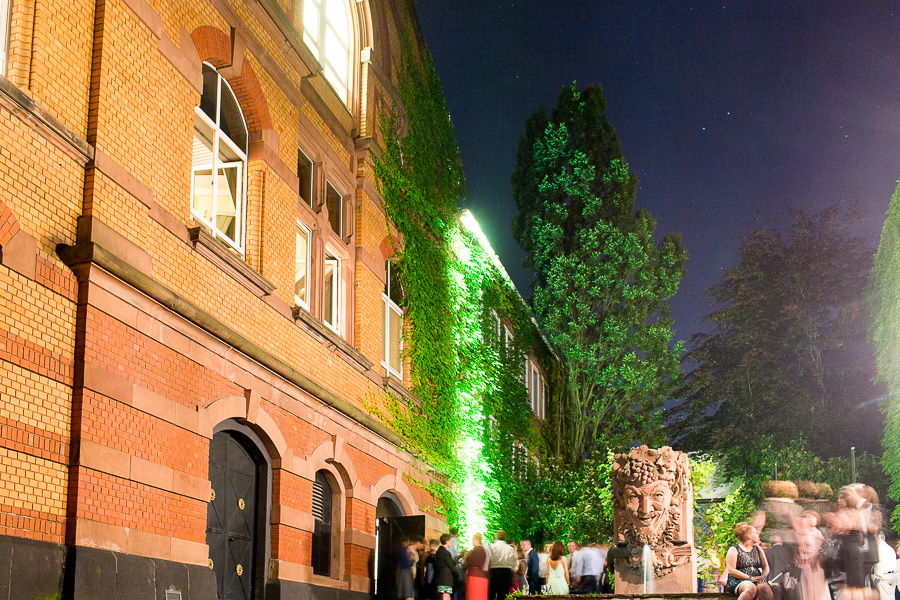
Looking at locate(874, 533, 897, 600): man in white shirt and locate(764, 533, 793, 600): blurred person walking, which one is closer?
locate(764, 533, 793, 600): blurred person walking

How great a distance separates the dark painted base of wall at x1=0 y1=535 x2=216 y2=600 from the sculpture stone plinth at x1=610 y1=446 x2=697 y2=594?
8814mm

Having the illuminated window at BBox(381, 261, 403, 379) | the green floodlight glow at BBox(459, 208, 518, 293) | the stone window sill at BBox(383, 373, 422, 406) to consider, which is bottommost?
the stone window sill at BBox(383, 373, 422, 406)

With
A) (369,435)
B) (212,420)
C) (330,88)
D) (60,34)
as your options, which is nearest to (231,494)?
(212,420)

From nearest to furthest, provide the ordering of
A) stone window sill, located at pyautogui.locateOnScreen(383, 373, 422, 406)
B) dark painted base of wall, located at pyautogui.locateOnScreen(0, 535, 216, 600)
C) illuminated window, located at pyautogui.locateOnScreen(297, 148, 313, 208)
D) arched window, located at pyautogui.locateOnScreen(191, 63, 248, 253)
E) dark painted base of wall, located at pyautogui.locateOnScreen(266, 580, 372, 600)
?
dark painted base of wall, located at pyautogui.locateOnScreen(0, 535, 216, 600) → dark painted base of wall, located at pyautogui.locateOnScreen(266, 580, 372, 600) → arched window, located at pyautogui.locateOnScreen(191, 63, 248, 253) → illuminated window, located at pyautogui.locateOnScreen(297, 148, 313, 208) → stone window sill, located at pyautogui.locateOnScreen(383, 373, 422, 406)

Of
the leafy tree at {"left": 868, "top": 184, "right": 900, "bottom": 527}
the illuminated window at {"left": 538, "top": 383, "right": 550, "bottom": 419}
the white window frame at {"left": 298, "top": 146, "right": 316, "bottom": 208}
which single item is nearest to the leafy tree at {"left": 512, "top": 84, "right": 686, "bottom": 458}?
the illuminated window at {"left": 538, "top": 383, "right": 550, "bottom": 419}

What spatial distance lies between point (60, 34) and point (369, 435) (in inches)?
374

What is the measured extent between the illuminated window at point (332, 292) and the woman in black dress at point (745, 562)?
813 centimetres

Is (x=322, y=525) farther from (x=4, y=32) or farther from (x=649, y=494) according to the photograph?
(x=4, y=32)

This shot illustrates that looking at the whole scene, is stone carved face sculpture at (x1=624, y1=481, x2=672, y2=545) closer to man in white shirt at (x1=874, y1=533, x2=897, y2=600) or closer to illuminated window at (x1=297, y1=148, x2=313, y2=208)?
man in white shirt at (x1=874, y1=533, x2=897, y2=600)

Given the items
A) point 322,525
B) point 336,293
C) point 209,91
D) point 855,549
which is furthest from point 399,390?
point 855,549

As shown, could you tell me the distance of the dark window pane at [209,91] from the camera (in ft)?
45.1

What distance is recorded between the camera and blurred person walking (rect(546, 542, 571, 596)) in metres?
19.0

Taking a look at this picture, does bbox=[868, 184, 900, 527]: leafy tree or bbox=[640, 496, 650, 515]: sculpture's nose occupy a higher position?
bbox=[868, 184, 900, 527]: leafy tree

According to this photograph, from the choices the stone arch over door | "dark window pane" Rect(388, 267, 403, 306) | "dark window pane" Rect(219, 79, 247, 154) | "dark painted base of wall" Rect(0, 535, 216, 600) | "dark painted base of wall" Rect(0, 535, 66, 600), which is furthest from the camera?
"dark window pane" Rect(388, 267, 403, 306)
